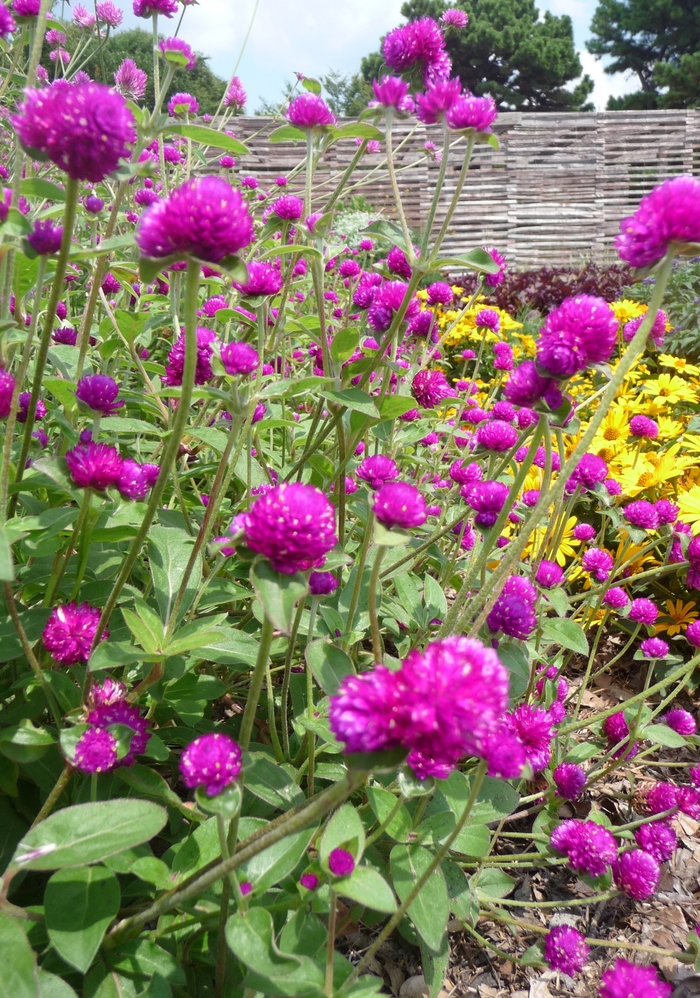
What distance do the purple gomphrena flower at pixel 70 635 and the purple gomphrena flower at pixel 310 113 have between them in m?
1.19

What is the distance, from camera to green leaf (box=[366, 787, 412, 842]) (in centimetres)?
123

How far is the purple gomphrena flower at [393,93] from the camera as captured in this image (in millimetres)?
1399

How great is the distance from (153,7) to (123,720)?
6.52 ft

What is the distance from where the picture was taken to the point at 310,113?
1499mm

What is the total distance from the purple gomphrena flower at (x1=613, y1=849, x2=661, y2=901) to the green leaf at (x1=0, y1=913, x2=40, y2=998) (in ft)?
3.95

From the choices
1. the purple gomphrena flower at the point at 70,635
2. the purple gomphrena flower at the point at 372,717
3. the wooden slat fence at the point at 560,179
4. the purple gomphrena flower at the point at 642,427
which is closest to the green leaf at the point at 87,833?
the purple gomphrena flower at the point at 70,635

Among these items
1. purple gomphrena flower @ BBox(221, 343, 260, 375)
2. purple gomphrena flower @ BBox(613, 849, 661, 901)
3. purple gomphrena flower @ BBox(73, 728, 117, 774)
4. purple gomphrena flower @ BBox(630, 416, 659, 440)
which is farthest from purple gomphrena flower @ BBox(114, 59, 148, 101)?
purple gomphrena flower @ BBox(613, 849, 661, 901)

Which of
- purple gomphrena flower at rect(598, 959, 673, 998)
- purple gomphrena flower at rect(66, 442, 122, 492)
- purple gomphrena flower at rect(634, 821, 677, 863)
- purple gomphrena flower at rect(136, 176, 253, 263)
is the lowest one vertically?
purple gomphrena flower at rect(634, 821, 677, 863)

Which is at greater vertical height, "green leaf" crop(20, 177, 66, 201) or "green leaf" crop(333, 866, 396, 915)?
"green leaf" crop(20, 177, 66, 201)

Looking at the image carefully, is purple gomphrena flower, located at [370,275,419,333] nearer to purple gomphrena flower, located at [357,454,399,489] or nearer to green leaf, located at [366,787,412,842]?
purple gomphrena flower, located at [357,454,399,489]

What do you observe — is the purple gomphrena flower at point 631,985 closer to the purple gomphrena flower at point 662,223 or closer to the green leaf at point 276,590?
the green leaf at point 276,590

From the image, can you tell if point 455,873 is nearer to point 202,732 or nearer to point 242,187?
point 202,732

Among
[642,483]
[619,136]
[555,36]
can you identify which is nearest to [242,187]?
[642,483]

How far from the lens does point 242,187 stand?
4.30m
